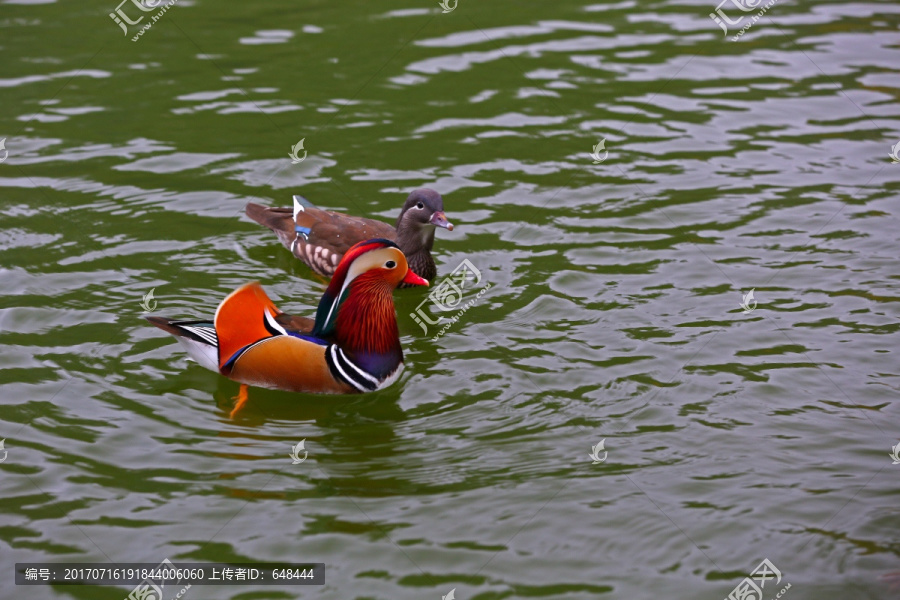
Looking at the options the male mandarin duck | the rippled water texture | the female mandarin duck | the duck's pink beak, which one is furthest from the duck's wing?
the female mandarin duck

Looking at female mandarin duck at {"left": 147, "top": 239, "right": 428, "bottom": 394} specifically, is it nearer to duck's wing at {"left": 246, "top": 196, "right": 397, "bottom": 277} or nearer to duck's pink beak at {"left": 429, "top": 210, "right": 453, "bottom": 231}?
duck's pink beak at {"left": 429, "top": 210, "right": 453, "bottom": 231}

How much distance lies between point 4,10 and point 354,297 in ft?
29.7

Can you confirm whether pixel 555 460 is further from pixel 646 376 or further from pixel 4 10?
pixel 4 10

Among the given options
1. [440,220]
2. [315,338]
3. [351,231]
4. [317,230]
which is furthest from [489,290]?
[315,338]

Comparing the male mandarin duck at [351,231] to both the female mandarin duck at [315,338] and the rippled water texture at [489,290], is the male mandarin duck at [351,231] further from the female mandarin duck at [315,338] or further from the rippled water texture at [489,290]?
the female mandarin duck at [315,338]

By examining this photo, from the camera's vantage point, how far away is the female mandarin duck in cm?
764

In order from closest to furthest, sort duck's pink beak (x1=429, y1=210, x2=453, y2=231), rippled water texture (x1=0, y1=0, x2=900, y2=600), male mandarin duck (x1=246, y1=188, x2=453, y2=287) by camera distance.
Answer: rippled water texture (x1=0, y1=0, x2=900, y2=600)
duck's pink beak (x1=429, y1=210, x2=453, y2=231)
male mandarin duck (x1=246, y1=188, x2=453, y2=287)

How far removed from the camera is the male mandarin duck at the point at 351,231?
9.20 metres

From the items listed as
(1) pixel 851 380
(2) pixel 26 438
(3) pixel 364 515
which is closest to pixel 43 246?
(2) pixel 26 438

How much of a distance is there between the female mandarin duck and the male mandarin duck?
1362mm

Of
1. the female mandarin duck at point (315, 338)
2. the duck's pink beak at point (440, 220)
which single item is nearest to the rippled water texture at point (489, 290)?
the female mandarin duck at point (315, 338)

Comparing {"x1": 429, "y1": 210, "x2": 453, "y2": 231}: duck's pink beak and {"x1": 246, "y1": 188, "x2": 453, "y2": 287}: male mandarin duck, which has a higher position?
{"x1": 429, "y1": 210, "x2": 453, "y2": 231}: duck's pink beak

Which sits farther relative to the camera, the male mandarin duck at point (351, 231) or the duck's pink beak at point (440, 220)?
the male mandarin duck at point (351, 231)

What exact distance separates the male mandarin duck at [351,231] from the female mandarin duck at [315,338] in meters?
1.36
